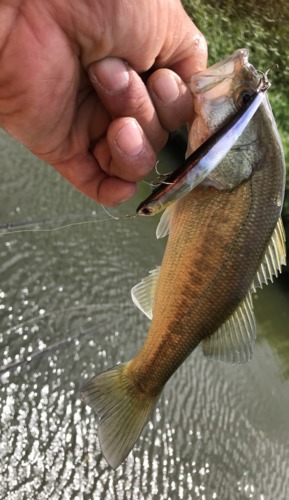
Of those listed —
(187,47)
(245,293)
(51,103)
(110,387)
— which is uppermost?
(187,47)

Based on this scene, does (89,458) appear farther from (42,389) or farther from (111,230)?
(111,230)

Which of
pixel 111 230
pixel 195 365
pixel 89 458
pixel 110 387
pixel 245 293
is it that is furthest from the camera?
pixel 111 230

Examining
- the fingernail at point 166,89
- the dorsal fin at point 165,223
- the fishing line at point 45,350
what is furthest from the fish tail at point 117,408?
the fishing line at point 45,350

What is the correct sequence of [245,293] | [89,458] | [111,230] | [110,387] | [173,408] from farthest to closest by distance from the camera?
[111,230], [173,408], [89,458], [110,387], [245,293]

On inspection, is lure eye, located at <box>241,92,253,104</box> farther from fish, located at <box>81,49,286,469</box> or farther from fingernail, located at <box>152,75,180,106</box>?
fingernail, located at <box>152,75,180,106</box>

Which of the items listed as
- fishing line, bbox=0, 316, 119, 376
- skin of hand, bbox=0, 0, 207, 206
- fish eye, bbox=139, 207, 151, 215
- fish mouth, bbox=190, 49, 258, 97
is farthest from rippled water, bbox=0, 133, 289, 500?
fish mouth, bbox=190, 49, 258, 97

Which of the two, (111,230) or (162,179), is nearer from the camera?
(162,179)

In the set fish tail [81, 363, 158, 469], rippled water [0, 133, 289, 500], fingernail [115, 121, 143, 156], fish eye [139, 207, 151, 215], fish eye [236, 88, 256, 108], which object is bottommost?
rippled water [0, 133, 289, 500]

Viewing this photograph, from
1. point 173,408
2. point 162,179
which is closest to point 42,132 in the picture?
point 162,179
